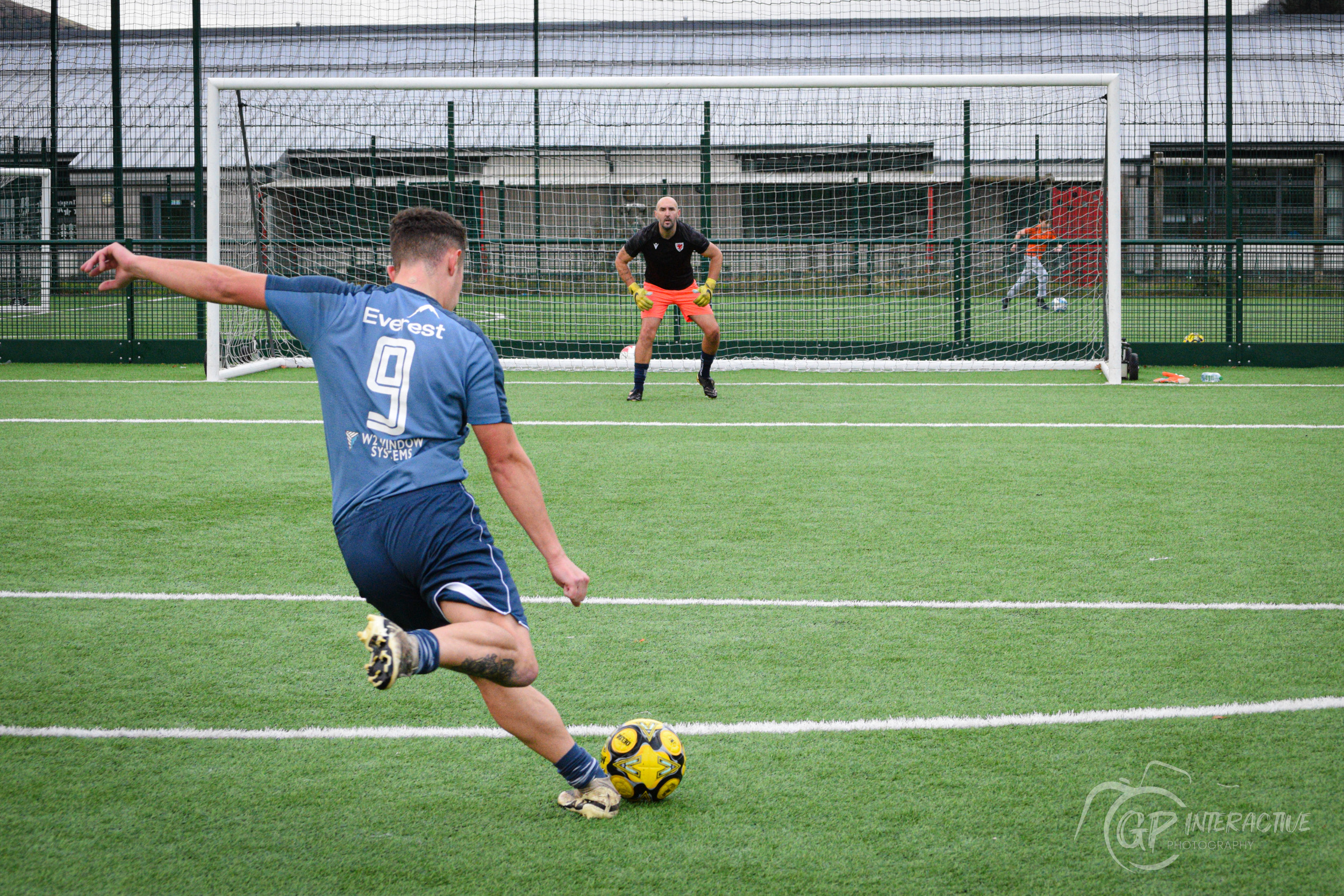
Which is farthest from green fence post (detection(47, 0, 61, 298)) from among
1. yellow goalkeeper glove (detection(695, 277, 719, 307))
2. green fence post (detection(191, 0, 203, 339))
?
yellow goalkeeper glove (detection(695, 277, 719, 307))

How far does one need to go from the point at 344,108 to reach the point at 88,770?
63.1 ft

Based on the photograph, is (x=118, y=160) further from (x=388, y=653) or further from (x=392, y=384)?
(x=388, y=653)

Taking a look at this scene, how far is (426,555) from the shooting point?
3051 mm

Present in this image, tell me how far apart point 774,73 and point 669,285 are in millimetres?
13743

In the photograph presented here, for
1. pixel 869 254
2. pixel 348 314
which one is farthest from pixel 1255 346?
pixel 348 314

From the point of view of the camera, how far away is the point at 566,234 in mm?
15492

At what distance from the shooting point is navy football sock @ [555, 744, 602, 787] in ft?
10.5

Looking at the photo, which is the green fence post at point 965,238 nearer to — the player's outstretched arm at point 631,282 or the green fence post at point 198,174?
the player's outstretched arm at point 631,282

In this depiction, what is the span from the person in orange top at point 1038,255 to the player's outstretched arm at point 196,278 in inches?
495

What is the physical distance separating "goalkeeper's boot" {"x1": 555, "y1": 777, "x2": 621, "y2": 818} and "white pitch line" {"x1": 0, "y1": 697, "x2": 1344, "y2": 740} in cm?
46

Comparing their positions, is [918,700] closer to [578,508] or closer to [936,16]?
[578,508]

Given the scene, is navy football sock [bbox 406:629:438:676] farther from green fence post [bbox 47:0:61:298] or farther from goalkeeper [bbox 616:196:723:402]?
green fence post [bbox 47:0:61:298]

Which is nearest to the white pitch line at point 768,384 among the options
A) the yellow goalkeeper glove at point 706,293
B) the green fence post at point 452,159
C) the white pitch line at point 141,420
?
the yellow goalkeeper glove at point 706,293

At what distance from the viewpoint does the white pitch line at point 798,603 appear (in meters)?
4.99
